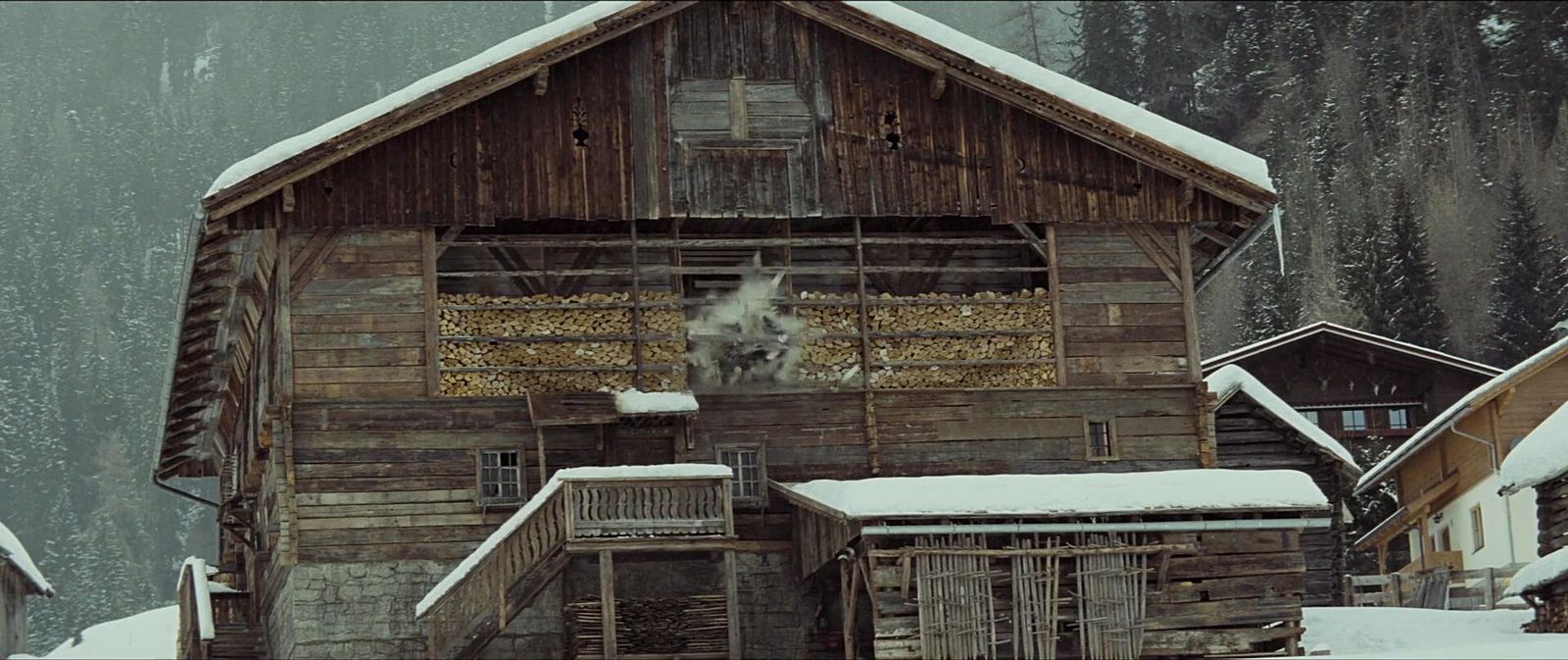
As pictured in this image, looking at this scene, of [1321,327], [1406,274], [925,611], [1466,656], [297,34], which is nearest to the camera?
[1466,656]

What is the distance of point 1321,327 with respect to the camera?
6284cm

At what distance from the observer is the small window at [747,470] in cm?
3678

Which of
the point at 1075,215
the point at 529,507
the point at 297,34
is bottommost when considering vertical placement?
the point at 529,507

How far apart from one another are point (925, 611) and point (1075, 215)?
26.2 feet

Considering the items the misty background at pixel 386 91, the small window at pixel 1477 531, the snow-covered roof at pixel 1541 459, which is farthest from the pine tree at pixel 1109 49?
the snow-covered roof at pixel 1541 459

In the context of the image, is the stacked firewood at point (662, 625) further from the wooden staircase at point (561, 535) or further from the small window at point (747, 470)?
the small window at point (747, 470)

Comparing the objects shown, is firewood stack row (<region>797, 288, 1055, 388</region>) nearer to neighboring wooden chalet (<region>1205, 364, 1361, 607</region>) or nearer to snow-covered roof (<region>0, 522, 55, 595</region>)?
neighboring wooden chalet (<region>1205, 364, 1361, 607</region>)

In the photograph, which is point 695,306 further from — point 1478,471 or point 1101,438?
point 1478,471

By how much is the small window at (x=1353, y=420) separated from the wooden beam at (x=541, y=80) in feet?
111

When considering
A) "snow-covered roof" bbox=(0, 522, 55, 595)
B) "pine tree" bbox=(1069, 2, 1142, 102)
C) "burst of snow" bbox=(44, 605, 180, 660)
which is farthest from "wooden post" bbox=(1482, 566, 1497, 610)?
"pine tree" bbox=(1069, 2, 1142, 102)

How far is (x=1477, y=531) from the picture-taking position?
53.6m

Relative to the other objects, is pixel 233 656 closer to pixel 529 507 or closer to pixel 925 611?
pixel 529 507

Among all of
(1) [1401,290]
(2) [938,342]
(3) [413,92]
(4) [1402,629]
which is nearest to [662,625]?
(2) [938,342]

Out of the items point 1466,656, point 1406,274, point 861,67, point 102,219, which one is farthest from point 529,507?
point 102,219
